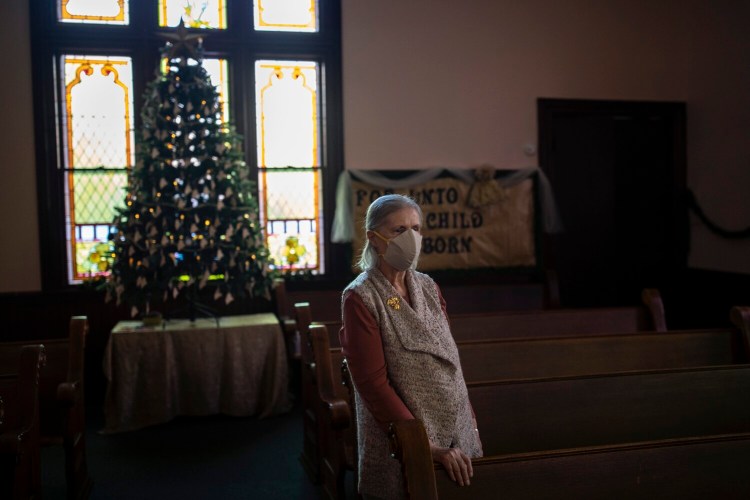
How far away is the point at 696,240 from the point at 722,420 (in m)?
4.22

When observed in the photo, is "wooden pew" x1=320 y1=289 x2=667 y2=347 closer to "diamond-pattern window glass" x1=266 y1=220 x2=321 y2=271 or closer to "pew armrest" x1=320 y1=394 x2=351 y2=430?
"pew armrest" x1=320 y1=394 x2=351 y2=430

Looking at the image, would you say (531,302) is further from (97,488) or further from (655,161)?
(97,488)

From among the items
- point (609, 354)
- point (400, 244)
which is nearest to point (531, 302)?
point (609, 354)

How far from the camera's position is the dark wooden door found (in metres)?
6.54

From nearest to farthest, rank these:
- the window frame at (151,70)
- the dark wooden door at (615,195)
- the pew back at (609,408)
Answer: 1. the pew back at (609,408)
2. the window frame at (151,70)
3. the dark wooden door at (615,195)

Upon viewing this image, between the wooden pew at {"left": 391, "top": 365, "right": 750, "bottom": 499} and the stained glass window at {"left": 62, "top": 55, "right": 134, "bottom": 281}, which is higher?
the stained glass window at {"left": 62, "top": 55, "right": 134, "bottom": 281}

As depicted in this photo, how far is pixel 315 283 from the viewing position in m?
6.01

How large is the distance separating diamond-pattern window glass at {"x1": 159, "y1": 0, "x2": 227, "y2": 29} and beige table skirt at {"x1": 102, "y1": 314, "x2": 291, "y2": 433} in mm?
2360

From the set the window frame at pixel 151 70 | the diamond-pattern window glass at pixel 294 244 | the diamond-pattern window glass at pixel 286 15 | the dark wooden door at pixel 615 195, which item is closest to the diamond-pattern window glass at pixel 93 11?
the window frame at pixel 151 70

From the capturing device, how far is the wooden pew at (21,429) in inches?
102

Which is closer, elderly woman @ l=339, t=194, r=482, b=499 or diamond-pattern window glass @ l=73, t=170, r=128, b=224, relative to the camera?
elderly woman @ l=339, t=194, r=482, b=499

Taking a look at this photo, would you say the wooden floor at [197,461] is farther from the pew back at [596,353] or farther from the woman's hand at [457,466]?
the woman's hand at [457,466]

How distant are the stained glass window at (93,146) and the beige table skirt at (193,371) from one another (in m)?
0.90

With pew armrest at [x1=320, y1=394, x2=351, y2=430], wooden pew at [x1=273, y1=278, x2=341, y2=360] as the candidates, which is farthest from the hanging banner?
pew armrest at [x1=320, y1=394, x2=351, y2=430]
